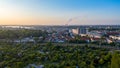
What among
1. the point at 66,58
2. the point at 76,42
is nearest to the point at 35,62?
the point at 66,58

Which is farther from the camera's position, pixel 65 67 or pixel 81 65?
pixel 81 65

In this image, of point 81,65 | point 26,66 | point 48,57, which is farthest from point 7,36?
point 81,65

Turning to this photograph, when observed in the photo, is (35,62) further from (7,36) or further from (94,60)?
(7,36)

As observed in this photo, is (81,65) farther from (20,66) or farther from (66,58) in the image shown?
(20,66)

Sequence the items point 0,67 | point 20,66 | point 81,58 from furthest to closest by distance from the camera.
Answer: point 81,58
point 0,67
point 20,66

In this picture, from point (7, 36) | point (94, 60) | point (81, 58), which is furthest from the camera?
point (7, 36)

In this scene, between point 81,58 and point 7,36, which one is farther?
point 7,36

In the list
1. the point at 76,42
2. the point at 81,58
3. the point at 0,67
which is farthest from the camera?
the point at 76,42

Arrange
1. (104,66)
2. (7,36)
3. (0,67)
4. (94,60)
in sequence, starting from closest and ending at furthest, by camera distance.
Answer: (0,67), (104,66), (94,60), (7,36)
